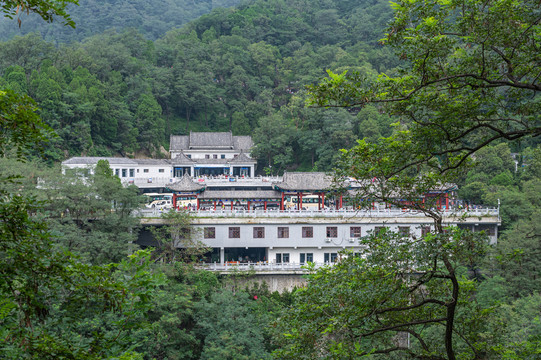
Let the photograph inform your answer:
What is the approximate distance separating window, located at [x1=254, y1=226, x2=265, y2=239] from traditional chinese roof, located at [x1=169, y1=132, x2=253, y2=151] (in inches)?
884

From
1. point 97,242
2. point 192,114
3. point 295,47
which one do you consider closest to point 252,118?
point 192,114

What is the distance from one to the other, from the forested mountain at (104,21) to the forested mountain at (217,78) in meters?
20.0

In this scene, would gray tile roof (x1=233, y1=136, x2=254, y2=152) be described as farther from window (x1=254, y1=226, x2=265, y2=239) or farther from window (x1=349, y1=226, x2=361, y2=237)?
window (x1=349, y1=226, x2=361, y2=237)

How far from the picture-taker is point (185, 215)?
24891 millimetres

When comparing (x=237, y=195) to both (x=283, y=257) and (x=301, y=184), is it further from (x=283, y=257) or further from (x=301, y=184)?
(x=283, y=257)

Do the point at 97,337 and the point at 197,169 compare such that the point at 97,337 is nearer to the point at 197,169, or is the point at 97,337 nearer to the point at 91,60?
the point at 197,169

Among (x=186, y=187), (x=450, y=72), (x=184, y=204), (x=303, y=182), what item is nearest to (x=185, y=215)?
(x=186, y=187)

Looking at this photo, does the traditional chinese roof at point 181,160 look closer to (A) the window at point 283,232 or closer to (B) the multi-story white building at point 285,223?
(B) the multi-story white building at point 285,223

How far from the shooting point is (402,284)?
658 centimetres

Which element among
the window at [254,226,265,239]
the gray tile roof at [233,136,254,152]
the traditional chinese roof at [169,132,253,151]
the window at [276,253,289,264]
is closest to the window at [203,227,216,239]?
the window at [254,226,265,239]

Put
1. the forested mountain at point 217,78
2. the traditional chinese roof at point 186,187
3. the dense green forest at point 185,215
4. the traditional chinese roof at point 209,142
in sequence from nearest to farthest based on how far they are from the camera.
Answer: the dense green forest at point 185,215, the traditional chinese roof at point 186,187, the forested mountain at point 217,78, the traditional chinese roof at point 209,142

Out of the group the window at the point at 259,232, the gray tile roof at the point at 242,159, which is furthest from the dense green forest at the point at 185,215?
the window at the point at 259,232

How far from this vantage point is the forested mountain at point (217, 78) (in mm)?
41750

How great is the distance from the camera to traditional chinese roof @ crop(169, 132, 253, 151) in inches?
1902
